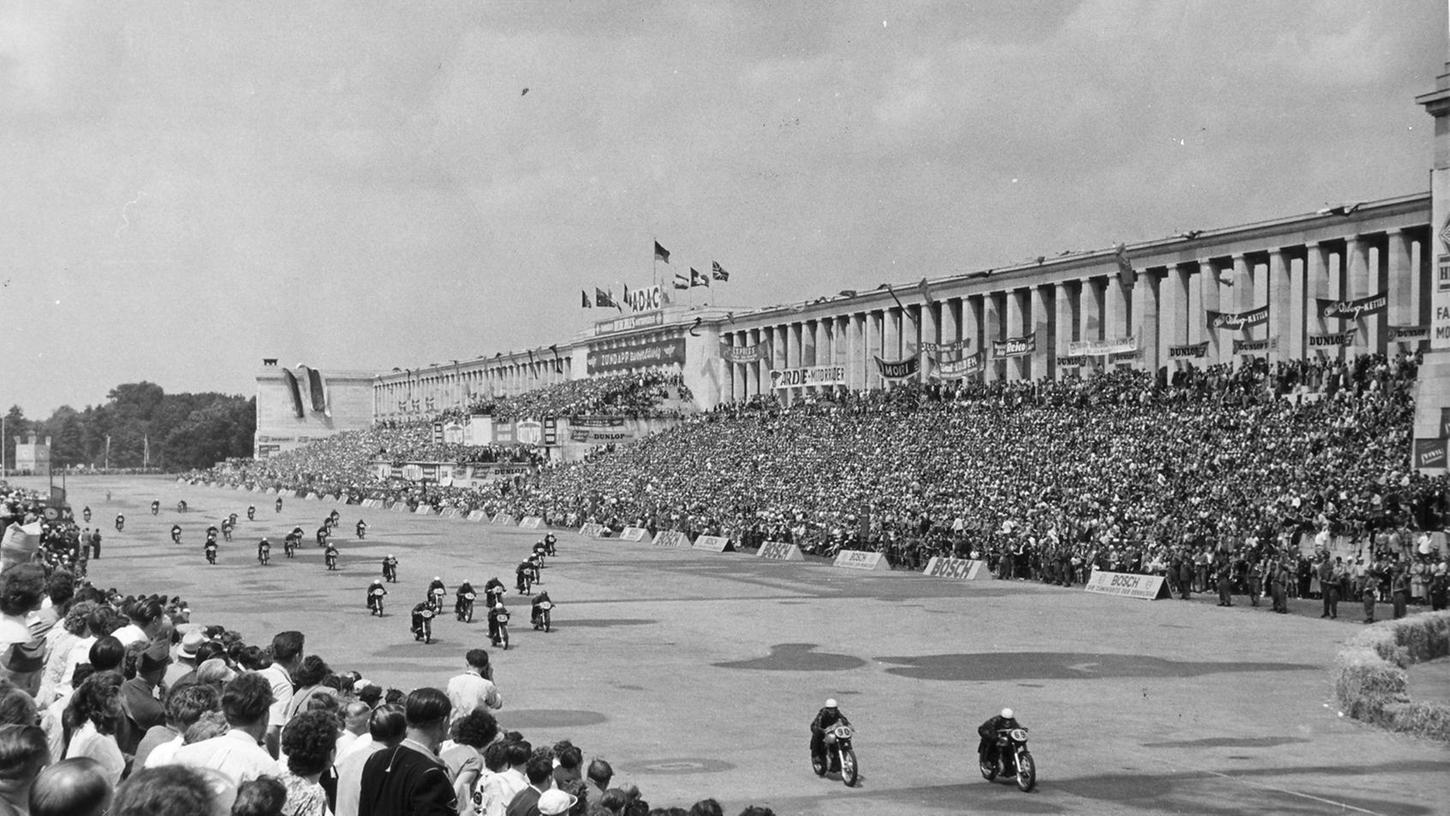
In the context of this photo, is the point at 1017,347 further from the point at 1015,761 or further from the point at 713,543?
the point at 1015,761

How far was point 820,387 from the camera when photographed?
301 ft

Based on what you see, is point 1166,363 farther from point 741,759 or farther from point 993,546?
point 741,759

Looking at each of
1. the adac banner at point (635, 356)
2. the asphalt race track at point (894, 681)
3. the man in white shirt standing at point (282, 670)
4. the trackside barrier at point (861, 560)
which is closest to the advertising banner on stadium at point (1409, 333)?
the asphalt race track at point (894, 681)

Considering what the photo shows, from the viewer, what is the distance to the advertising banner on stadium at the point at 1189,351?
201ft

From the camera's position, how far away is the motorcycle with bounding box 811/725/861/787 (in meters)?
17.7

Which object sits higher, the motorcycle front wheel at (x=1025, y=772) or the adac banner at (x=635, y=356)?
the adac banner at (x=635, y=356)

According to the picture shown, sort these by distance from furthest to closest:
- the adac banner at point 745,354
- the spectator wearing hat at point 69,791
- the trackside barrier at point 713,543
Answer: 1. the adac banner at point 745,354
2. the trackside barrier at point 713,543
3. the spectator wearing hat at point 69,791

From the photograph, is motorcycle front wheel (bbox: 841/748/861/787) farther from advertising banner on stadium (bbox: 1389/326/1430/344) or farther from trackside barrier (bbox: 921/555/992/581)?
advertising banner on stadium (bbox: 1389/326/1430/344)

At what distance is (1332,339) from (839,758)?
4244 cm

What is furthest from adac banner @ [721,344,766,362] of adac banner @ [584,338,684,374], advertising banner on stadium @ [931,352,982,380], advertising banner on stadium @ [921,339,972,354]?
advertising banner on stadium @ [931,352,982,380]

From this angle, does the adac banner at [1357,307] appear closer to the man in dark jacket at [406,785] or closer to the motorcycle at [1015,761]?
the motorcycle at [1015,761]

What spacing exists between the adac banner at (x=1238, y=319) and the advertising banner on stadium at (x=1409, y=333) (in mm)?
7731

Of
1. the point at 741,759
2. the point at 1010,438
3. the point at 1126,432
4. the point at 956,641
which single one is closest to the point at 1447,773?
the point at 741,759

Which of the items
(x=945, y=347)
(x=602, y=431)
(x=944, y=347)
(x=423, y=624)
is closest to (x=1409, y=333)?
(x=945, y=347)
